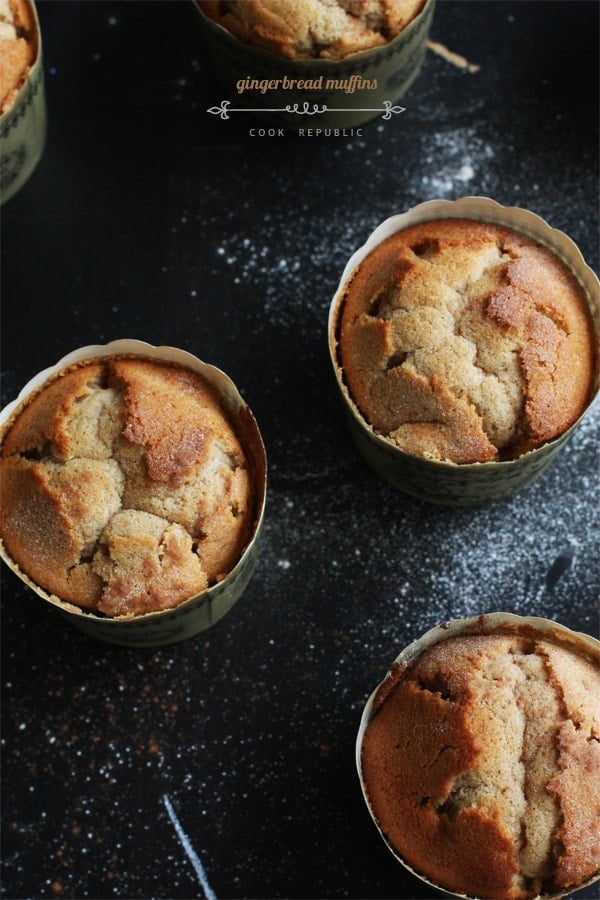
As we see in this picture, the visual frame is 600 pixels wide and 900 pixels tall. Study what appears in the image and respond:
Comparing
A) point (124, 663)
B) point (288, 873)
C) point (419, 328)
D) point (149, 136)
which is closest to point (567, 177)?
point (419, 328)

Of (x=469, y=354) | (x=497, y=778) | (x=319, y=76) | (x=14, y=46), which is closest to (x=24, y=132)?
(x=14, y=46)

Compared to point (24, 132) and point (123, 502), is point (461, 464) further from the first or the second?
point (24, 132)

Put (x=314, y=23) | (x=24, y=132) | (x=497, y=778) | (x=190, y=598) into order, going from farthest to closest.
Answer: (x=24, y=132)
(x=314, y=23)
(x=190, y=598)
(x=497, y=778)

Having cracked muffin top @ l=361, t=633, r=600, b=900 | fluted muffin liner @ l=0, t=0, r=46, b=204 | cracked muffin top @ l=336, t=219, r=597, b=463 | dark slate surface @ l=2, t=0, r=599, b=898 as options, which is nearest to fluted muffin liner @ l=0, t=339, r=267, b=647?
dark slate surface @ l=2, t=0, r=599, b=898

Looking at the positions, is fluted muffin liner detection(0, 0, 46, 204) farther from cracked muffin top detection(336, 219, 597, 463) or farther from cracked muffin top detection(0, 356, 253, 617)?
cracked muffin top detection(336, 219, 597, 463)

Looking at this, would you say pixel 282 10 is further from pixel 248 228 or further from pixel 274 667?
pixel 274 667

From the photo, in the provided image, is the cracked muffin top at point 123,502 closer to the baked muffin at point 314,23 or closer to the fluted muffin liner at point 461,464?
the fluted muffin liner at point 461,464
